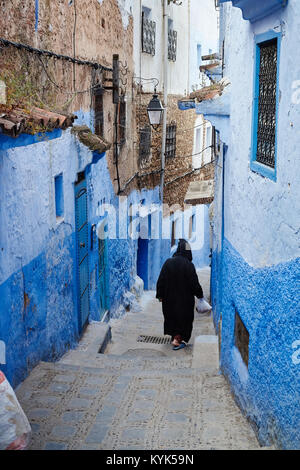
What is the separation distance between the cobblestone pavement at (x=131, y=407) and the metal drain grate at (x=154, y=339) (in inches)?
91.0

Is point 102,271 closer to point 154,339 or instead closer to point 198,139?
point 154,339

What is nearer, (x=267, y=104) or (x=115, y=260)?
(x=267, y=104)

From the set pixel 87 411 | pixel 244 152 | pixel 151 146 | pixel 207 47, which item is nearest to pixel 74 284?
pixel 87 411

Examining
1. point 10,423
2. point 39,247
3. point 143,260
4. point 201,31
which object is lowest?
point 143,260

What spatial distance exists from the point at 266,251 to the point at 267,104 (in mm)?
1102

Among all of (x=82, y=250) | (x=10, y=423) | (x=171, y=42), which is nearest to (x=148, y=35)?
(x=171, y=42)

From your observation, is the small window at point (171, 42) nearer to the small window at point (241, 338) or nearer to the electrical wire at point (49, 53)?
the electrical wire at point (49, 53)

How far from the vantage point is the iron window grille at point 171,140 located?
1605 cm

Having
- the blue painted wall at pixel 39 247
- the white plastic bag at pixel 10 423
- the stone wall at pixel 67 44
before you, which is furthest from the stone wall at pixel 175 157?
the white plastic bag at pixel 10 423

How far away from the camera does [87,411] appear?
5.10m

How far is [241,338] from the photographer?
5.38 m

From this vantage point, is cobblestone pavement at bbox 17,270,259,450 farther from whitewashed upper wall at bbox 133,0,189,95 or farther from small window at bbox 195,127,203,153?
small window at bbox 195,127,203,153

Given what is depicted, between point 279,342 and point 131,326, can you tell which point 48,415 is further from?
point 131,326

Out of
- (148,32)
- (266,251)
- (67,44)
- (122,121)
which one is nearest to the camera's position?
(266,251)
